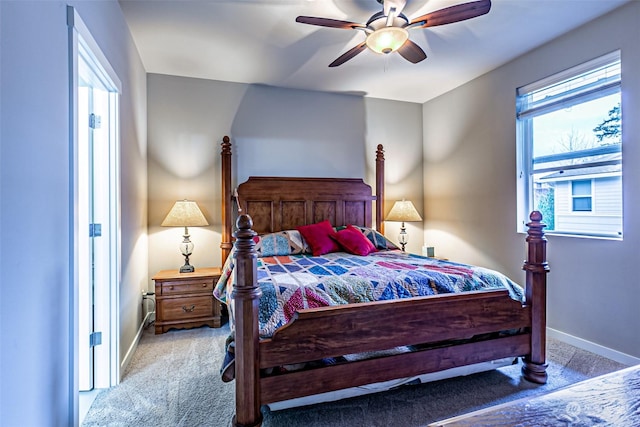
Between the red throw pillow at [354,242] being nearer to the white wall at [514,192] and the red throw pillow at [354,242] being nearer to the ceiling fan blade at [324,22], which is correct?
the white wall at [514,192]

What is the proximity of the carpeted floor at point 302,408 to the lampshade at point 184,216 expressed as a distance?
1251mm

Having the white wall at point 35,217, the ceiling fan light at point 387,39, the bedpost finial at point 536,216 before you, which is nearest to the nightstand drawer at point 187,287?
the white wall at point 35,217

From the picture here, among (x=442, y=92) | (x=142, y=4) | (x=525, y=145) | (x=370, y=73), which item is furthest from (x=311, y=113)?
(x=525, y=145)

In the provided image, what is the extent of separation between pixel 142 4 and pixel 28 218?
6.59 ft

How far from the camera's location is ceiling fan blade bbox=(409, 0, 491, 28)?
73.0 inches

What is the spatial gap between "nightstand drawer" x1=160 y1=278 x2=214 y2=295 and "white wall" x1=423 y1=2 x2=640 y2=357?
9.87 ft

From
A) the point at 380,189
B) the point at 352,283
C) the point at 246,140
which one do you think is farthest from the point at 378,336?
the point at 246,140

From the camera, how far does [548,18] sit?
2574 millimetres

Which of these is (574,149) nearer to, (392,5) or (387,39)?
(387,39)

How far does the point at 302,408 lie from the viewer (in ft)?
6.28

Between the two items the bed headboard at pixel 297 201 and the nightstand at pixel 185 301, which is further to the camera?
the bed headboard at pixel 297 201

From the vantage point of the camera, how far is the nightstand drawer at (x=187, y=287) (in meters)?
3.10

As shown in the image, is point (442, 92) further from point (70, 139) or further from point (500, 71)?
point (70, 139)

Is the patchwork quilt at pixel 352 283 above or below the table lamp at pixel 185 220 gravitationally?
below
